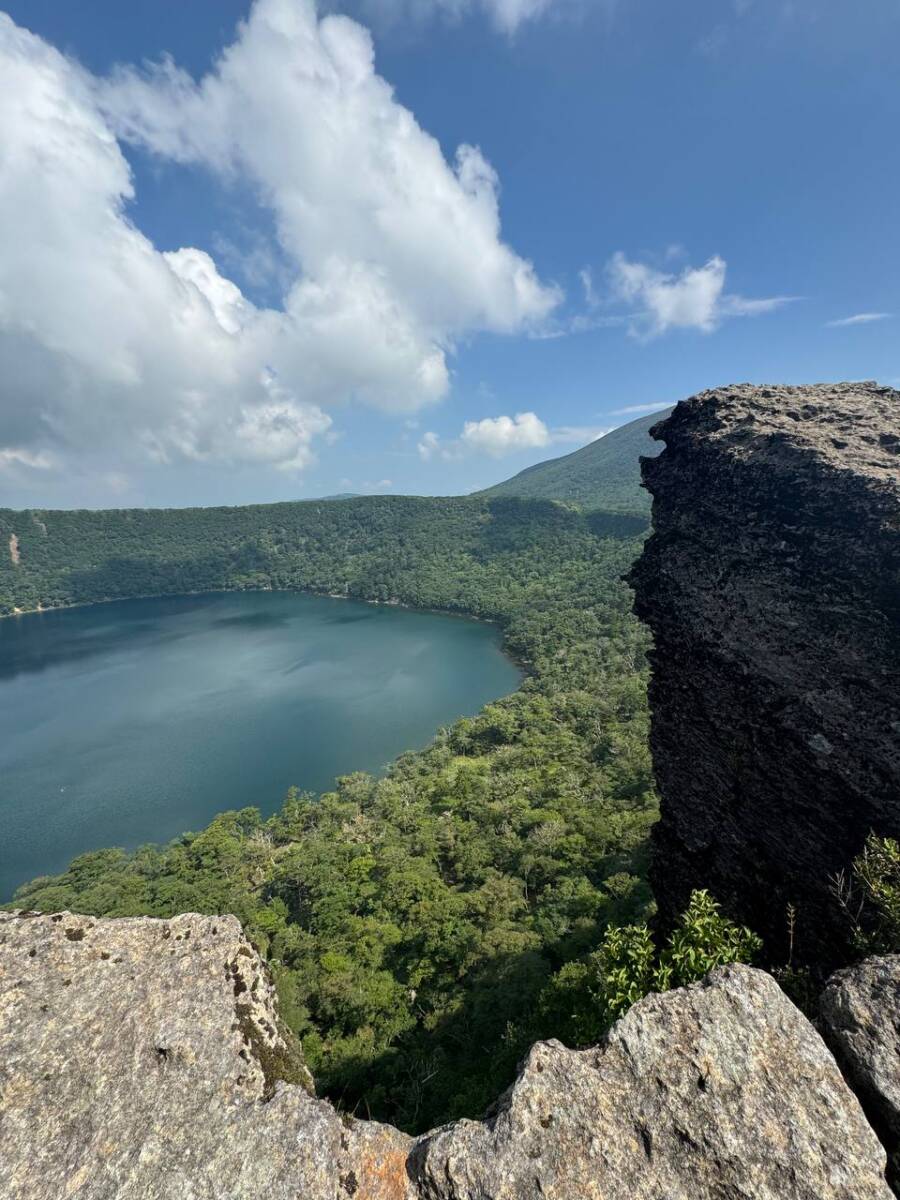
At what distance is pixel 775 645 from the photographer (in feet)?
33.8

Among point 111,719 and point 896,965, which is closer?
point 896,965

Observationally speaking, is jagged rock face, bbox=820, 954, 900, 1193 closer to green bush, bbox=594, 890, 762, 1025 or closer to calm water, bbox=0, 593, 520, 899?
green bush, bbox=594, 890, 762, 1025

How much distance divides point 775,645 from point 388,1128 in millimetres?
9633

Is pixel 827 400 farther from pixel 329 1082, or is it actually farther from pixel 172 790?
pixel 172 790

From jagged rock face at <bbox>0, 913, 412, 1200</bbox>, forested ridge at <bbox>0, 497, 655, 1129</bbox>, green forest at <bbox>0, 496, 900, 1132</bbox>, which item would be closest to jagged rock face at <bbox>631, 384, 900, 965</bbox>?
green forest at <bbox>0, 496, 900, 1132</bbox>

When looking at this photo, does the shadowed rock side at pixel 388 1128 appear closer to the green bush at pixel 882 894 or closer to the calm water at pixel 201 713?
the green bush at pixel 882 894

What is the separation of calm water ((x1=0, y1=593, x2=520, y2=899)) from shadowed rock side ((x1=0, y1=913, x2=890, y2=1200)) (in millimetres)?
47509

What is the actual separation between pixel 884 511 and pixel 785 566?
1783 mm

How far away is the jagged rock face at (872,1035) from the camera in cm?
494

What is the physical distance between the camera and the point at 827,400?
475 inches

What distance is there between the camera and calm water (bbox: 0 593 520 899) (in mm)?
50688

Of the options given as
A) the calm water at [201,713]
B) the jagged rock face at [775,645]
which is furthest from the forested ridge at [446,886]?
the calm water at [201,713]

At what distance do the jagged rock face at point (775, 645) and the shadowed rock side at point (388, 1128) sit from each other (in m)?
4.94

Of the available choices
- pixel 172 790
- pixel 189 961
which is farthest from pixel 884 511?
pixel 172 790
